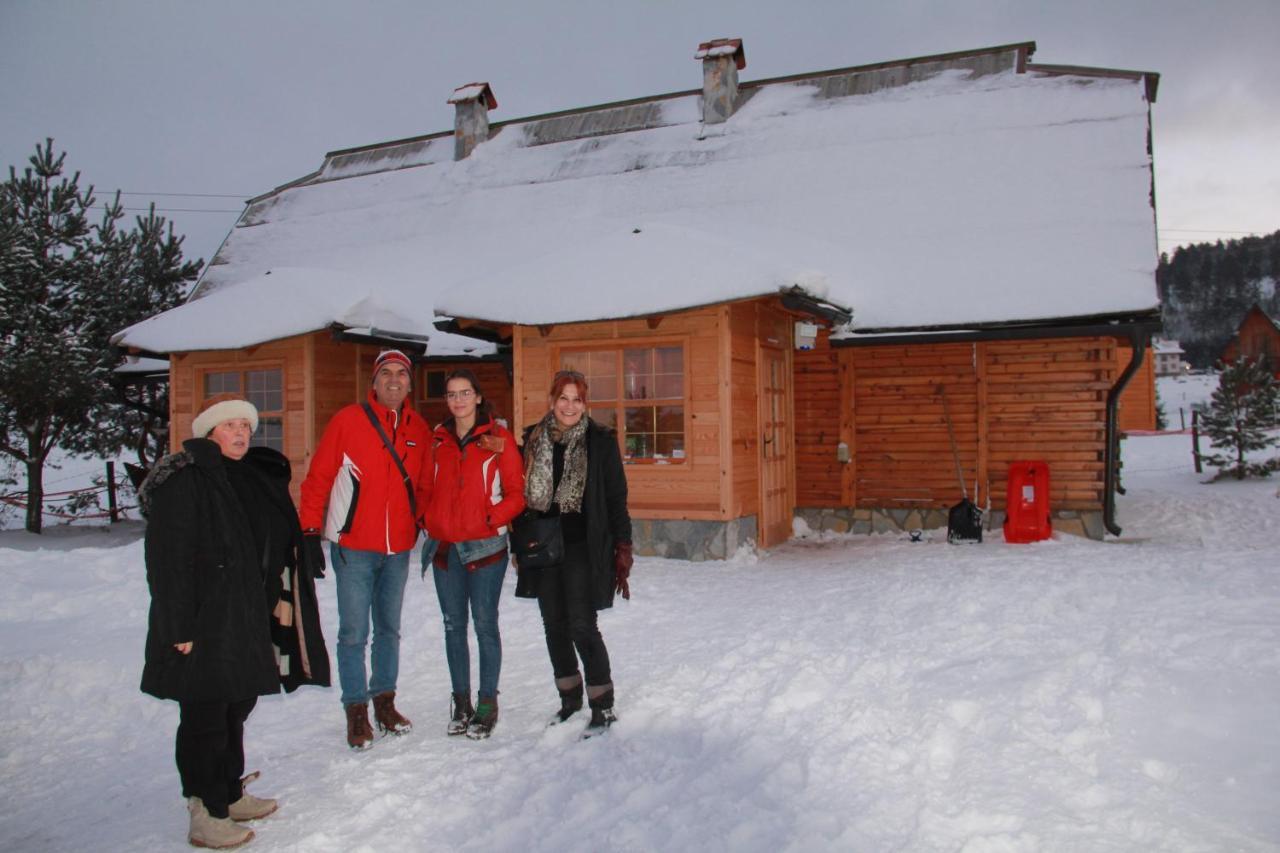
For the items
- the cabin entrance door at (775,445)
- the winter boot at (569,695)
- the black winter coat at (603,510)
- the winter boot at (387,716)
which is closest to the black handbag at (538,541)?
the black winter coat at (603,510)

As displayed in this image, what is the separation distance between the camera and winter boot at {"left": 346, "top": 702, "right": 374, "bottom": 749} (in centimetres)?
437

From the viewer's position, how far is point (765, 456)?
34.2 ft

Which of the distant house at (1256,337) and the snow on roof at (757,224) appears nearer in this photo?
the snow on roof at (757,224)

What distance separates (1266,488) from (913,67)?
364 inches

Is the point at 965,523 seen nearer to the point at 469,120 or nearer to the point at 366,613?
the point at 366,613

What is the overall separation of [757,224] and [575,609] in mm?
9147

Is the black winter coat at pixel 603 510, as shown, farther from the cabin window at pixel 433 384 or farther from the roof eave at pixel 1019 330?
the cabin window at pixel 433 384

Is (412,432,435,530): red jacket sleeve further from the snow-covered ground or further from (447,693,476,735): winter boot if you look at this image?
the snow-covered ground


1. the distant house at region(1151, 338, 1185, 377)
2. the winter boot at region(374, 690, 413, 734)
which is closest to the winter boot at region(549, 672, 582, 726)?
the winter boot at region(374, 690, 413, 734)

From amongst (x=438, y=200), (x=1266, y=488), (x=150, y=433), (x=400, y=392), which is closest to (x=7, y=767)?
(x=400, y=392)

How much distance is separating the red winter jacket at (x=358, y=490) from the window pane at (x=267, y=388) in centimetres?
781

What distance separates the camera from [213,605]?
3.41 metres

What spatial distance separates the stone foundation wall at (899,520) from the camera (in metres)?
10.7

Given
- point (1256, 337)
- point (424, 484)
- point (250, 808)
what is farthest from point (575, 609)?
point (1256, 337)
